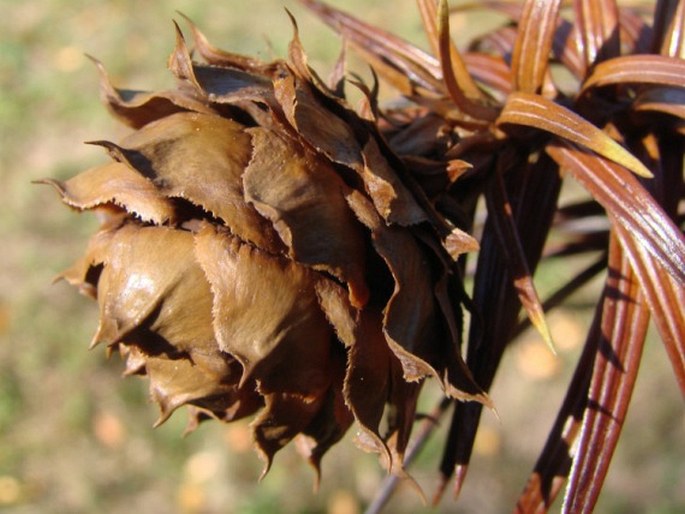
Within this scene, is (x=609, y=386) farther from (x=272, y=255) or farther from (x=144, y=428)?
(x=144, y=428)

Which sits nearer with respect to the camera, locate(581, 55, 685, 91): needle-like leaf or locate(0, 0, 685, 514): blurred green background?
locate(581, 55, 685, 91): needle-like leaf

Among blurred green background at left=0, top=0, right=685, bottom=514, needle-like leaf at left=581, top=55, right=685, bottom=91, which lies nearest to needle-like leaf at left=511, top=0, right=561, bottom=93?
needle-like leaf at left=581, top=55, right=685, bottom=91

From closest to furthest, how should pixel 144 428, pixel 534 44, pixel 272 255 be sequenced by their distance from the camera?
1. pixel 272 255
2. pixel 534 44
3. pixel 144 428

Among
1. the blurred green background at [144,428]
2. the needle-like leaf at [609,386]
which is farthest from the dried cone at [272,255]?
the blurred green background at [144,428]

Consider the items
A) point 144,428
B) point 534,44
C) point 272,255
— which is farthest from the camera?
point 144,428

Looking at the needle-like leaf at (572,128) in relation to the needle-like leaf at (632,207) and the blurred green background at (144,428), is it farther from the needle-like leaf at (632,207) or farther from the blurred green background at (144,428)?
the blurred green background at (144,428)

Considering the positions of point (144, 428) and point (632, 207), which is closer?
point (632, 207)

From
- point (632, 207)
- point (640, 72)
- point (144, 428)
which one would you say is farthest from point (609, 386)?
point (144, 428)

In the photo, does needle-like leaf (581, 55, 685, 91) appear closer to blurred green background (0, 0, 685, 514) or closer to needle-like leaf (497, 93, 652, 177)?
needle-like leaf (497, 93, 652, 177)
